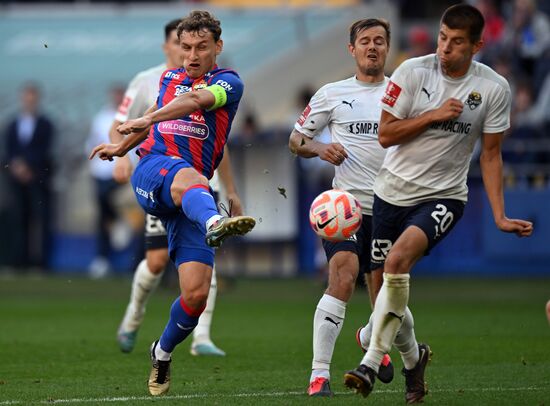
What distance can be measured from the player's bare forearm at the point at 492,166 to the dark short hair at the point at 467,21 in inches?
26.2

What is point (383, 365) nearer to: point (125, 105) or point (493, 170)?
point (493, 170)

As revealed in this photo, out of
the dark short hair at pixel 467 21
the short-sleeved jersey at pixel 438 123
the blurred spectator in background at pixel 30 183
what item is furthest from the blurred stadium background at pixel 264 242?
the dark short hair at pixel 467 21

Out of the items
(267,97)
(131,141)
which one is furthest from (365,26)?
(267,97)

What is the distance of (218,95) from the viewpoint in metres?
8.64

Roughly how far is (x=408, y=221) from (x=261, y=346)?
390 cm

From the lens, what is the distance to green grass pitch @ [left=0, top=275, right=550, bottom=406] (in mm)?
8602

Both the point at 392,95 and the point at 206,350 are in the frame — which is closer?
the point at 392,95

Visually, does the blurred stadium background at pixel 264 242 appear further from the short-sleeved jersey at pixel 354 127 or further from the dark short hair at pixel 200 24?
the dark short hair at pixel 200 24

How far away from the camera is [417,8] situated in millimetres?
25578

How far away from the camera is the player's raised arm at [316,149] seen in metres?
8.84

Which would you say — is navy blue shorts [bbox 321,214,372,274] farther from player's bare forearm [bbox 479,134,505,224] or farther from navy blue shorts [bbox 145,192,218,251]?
navy blue shorts [bbox 145,192,218,251]

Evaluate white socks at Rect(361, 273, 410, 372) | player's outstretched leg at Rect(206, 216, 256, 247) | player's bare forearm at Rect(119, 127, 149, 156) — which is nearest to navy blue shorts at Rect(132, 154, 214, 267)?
player's bare forearm at Rect(119, 127, 149, 156)

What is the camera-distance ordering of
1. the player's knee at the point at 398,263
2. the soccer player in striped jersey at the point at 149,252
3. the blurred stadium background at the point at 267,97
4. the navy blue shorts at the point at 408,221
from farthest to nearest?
1. the blurred stadium background at the point at 267,97
2. the soccer player in striped jersey at the point at 149,252
3. the navy blue shorts at the point at 408,221
4. the player's knee at the point at 398,263

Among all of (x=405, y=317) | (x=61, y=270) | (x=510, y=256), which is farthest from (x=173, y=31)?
(x=61, y=270)
